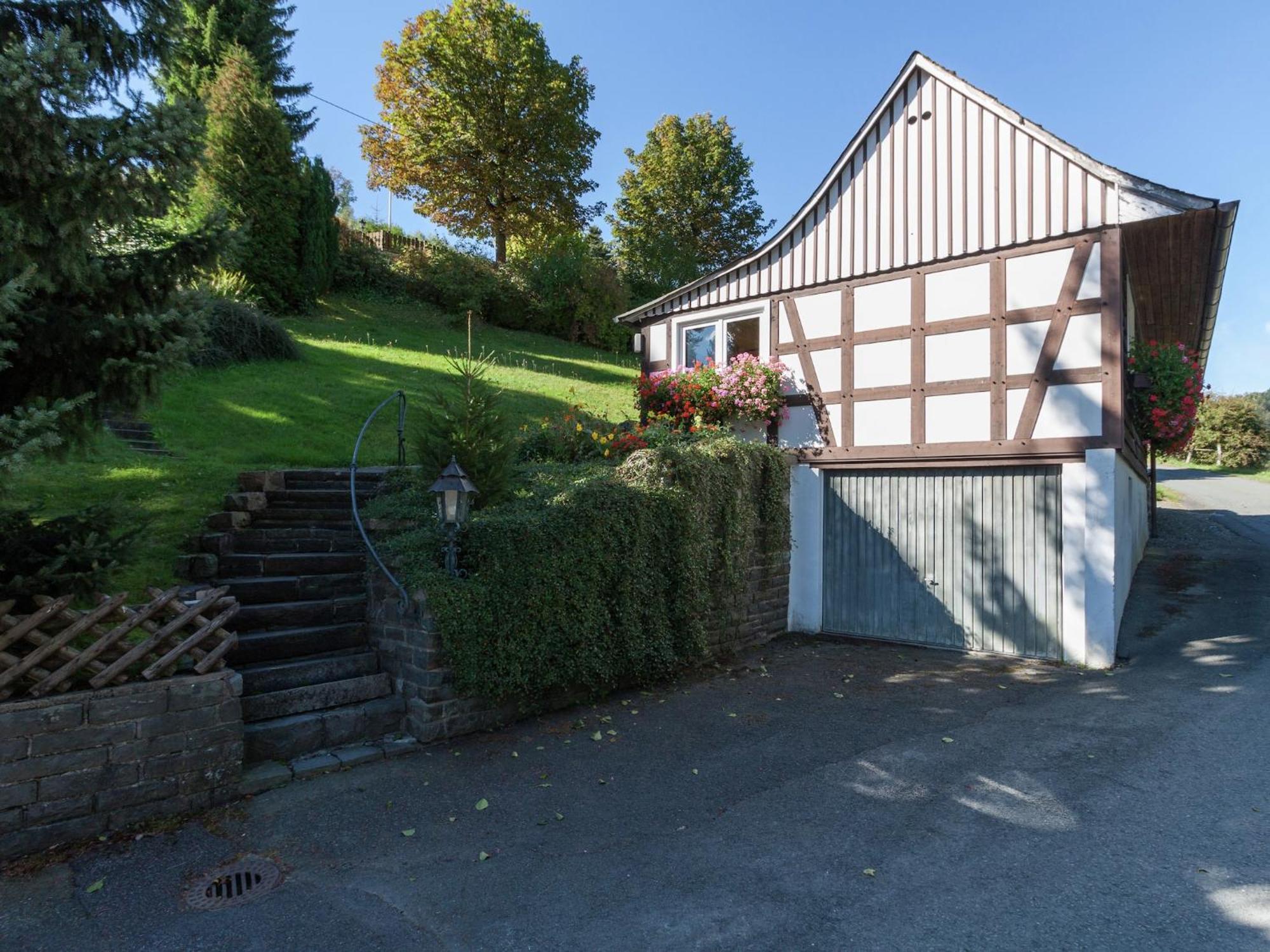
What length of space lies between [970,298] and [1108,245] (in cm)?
134

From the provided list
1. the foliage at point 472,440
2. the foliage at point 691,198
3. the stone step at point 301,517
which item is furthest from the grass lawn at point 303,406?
the foliage at point 691,198

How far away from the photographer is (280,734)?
4.66 m

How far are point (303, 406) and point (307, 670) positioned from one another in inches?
286

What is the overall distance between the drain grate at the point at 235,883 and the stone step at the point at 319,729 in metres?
1.04

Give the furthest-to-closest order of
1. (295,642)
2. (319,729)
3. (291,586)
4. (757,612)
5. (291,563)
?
1. (757,612)
2. (291,563)
3. (291,586)
4. (295,642)
5. (319,729)

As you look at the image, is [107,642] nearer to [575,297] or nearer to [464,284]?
[464,284]

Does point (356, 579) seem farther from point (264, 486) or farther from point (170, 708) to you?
point (170, 708)

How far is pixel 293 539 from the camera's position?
20.7 ft

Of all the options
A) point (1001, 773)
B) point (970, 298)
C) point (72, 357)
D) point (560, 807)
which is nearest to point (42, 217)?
point (72, 357)

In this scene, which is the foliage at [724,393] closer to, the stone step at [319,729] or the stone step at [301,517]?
the stone step at [301,517]

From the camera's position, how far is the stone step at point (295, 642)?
16.9ft

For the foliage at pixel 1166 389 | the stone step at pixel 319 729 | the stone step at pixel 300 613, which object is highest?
the foliage at pixel 1166 389

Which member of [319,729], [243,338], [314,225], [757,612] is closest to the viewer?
[319,729]

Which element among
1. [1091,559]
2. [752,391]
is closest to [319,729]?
[752,391]
